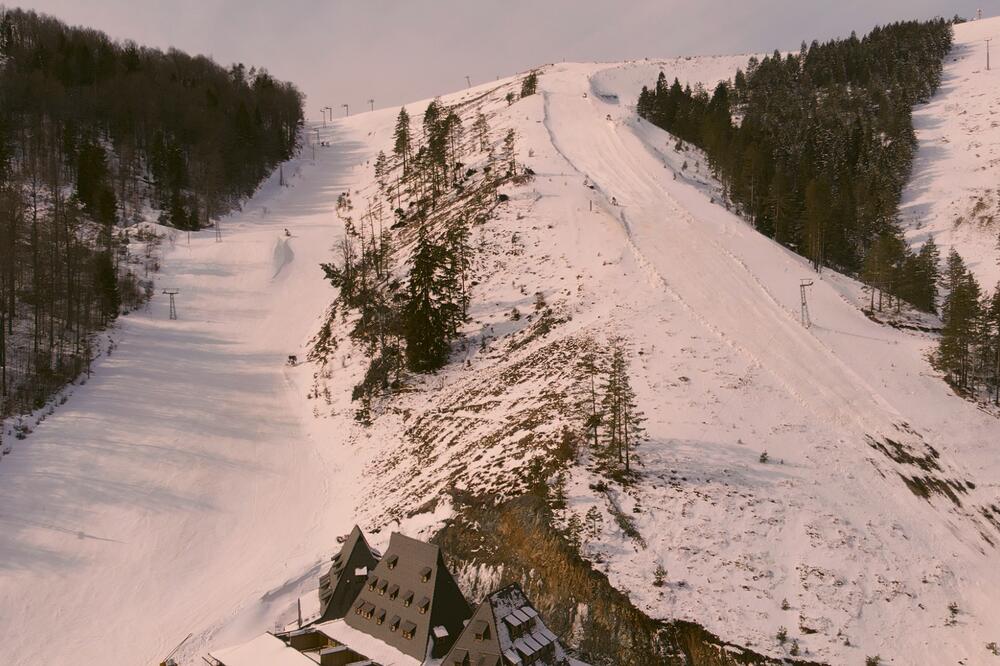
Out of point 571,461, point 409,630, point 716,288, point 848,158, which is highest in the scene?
point 848,158

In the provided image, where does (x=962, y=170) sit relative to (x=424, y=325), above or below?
above

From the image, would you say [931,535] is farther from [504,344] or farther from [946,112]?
[946,112]

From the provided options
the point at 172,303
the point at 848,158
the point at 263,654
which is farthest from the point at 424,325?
the point at 848,158

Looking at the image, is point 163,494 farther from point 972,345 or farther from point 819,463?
point 972,345

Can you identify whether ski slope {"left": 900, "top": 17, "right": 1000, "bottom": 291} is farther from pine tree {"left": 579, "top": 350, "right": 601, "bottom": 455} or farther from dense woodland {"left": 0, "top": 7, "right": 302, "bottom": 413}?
dense woodland {"left": 0, "top": 7, "right": 302, "bottom": 413}

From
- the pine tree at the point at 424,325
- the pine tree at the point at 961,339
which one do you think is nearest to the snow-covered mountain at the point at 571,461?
the pine tree at the point at 961,339

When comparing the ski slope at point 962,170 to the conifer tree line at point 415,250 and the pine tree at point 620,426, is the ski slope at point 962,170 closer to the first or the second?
the pine tree at point 620,426

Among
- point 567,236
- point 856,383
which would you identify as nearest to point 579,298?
point 567,236
